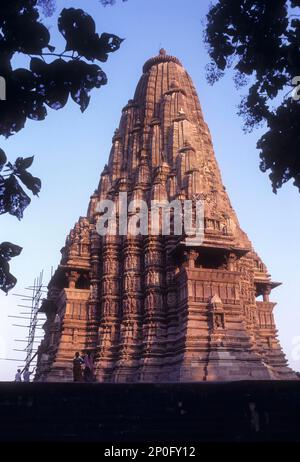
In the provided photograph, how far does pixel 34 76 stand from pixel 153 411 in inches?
281

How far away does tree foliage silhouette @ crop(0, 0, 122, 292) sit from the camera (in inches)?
173

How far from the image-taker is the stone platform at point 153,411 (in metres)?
8.67

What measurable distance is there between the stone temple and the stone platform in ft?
28.6

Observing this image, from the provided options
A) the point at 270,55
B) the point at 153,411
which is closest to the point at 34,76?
the point at 270,55

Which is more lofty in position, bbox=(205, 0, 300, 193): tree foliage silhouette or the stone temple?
the stone temple

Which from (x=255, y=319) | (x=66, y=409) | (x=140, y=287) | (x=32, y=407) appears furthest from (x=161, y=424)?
(x=255, y=319)

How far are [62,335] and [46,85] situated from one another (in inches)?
766

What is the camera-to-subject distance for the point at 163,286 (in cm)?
2189

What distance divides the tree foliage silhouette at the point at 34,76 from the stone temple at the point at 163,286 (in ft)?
48.1

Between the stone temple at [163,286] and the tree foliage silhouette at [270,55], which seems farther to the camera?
the stone temple at [163,286]

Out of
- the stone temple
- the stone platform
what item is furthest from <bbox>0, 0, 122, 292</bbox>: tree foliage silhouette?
the stone temple

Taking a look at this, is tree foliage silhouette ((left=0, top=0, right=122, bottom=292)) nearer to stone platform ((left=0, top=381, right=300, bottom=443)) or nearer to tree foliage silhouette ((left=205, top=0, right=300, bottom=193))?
tree foliage silhouette ((left=205, top=0, right=300, bottom=193))

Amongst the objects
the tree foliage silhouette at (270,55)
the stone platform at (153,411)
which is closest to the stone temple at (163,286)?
the stone platform at (153,411)

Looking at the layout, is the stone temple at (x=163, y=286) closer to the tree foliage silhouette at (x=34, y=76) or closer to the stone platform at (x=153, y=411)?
the stone platform at (x=153, y=411)
